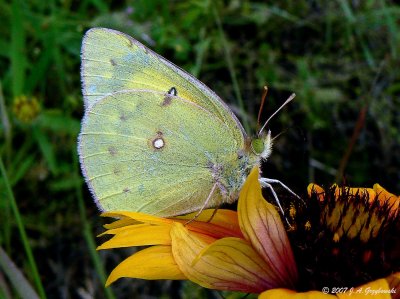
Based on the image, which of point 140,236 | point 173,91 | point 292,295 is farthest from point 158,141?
point 292,295

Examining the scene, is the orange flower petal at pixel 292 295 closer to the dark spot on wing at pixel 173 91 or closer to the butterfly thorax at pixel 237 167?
the butterfly thorax at pixel 237 167

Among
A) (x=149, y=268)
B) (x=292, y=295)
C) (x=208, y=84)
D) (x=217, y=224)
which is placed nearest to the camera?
(x=292, y=295)

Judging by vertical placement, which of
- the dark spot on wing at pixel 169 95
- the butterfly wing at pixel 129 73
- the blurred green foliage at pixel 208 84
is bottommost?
the blurred green foliage at pixel 208 84

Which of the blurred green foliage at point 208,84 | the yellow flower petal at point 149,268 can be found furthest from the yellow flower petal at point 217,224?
the blurred green foliage at point 208,84

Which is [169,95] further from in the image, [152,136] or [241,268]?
[241,268]

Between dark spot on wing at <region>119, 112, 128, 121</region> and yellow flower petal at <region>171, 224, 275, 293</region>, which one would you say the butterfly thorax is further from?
yellow flower petal at <region>171, 224, 275, 293</region>

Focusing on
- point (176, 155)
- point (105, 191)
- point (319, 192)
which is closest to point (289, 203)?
point (319, 192)

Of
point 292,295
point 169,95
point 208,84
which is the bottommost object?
point 208,84
